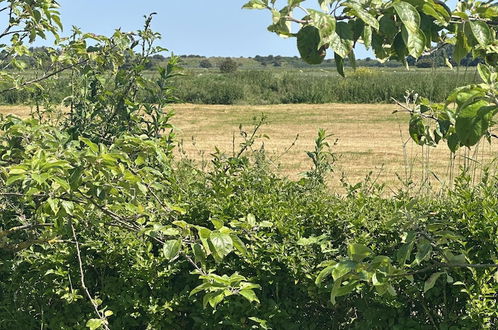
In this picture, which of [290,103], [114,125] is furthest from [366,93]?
[114,125]

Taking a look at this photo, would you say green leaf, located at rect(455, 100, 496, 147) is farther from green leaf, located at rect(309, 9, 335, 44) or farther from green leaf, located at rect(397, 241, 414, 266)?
green leaf, located at rect(397, 241, 414, 266)

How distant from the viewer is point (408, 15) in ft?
4.52

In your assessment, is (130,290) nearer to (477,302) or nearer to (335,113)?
(477,302)

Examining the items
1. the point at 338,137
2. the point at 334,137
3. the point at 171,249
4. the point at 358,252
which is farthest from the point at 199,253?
the point at 338,137

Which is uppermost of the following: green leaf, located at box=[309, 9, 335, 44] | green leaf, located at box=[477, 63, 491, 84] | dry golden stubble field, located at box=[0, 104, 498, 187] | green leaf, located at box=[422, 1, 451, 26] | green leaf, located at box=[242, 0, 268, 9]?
green leaf, located at box=[242, 0, 268, 9]

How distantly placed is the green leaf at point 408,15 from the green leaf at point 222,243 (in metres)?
0.85

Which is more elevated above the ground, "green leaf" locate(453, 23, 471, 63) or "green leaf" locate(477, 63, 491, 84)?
"green leaf" locate(453, 23, 471, 63)

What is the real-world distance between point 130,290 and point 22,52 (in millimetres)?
1543

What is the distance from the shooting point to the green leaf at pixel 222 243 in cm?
188

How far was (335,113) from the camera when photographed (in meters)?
23.1

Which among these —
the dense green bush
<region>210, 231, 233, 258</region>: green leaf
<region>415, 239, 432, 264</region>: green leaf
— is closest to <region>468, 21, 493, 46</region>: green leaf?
<region>415, 239, 432, 264</region>: green leaf

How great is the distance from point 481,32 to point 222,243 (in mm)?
926

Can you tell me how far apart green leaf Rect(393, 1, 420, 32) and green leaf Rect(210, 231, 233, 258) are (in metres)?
0.85

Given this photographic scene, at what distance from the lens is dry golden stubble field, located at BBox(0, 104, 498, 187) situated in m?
10.6
